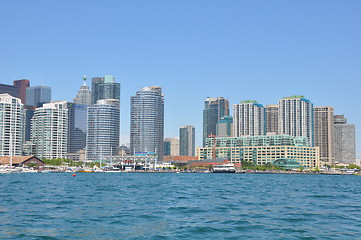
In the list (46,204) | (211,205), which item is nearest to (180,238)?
(211,205)

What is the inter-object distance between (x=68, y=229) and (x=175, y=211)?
16179mm

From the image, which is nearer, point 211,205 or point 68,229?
point 68,229

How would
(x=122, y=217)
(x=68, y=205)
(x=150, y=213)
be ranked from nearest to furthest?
(x=122, y=217) < (x=150, y=213) < (x=68, y=205)

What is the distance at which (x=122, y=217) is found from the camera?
49875mm

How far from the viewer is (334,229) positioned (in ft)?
144

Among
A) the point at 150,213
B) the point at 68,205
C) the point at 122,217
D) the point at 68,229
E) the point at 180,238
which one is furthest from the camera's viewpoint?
the point at 68,205

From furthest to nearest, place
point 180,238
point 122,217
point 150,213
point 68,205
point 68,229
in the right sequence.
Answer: point 68,205 → point 150,213 → point 122,217 → point 68,229 → point 180,238

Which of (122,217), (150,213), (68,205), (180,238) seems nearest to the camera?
(180,238)

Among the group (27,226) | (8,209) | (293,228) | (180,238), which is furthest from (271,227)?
(8,209)

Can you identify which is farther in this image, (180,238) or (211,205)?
(211,205)

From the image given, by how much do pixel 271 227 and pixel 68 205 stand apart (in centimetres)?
2834

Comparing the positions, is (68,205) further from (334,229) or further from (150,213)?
(334,229)

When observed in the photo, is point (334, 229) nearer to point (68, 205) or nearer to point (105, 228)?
point (105, 228)

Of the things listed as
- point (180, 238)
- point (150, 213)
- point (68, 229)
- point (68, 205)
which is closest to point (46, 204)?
point (68, 205)
